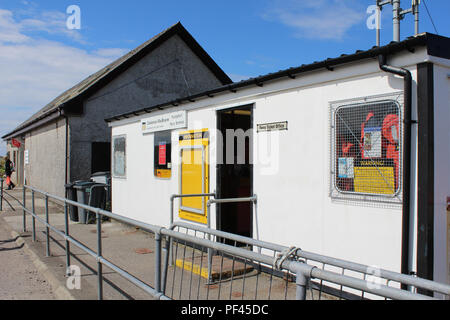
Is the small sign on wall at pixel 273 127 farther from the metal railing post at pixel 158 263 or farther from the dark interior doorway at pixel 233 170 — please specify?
the metal railing post at pixel 158 263

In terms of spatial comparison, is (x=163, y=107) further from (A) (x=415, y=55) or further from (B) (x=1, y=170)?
(B) (x=1, y=170)

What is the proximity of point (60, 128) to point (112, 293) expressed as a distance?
11055 mm

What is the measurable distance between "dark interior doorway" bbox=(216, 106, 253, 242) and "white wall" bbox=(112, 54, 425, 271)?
19cm

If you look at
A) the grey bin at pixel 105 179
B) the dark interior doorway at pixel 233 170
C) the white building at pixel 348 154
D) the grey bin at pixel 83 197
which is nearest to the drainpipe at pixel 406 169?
the white building at pixel 348 154

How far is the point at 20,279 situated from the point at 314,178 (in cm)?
445

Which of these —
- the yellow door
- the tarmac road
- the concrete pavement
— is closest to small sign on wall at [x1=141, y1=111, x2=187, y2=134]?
the yellow door

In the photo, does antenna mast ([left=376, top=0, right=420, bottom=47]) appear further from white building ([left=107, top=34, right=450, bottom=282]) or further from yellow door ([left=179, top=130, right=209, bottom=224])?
yellow door ([left=179, top=130, right=209, bottom=224])

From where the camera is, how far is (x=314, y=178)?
5.01 m

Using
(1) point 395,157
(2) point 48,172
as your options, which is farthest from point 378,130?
(2) point 48,172

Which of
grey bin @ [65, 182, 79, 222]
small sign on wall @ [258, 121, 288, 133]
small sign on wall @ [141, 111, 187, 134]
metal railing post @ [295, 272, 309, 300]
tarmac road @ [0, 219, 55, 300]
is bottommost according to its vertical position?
tarmac road @ [0, 219, 55, 300]

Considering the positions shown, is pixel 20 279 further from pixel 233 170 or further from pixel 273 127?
pixel 273 127

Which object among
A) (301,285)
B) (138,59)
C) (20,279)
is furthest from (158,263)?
(138,59)

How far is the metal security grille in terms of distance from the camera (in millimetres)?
4180
